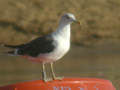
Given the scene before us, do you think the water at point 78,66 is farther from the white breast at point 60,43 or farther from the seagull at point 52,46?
the white breast at point 60,43

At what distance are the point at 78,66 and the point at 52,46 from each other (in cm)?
767

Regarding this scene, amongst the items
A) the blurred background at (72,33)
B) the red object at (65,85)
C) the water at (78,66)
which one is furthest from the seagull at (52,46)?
the blurred background at (72,33)

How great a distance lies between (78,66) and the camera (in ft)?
41.4

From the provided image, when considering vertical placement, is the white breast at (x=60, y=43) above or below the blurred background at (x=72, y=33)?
below

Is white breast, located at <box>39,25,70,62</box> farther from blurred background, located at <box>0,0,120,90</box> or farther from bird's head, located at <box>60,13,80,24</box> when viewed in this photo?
blurred background, located at <box>0,0,120,90</box>

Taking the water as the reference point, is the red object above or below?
below

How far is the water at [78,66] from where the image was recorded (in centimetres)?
1066

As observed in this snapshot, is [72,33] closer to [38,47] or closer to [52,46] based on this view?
[38,47]

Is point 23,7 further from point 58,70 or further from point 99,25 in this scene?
point 58,70

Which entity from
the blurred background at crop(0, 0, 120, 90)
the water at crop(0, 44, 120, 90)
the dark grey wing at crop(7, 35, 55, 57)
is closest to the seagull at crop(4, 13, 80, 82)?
the dark grey wing at crop(7, 35, 55, 57)

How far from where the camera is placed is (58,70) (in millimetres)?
12141

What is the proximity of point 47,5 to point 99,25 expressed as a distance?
2.87m

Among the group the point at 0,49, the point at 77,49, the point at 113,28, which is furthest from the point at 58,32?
the point at 113,28

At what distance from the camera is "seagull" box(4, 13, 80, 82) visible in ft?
15.8
